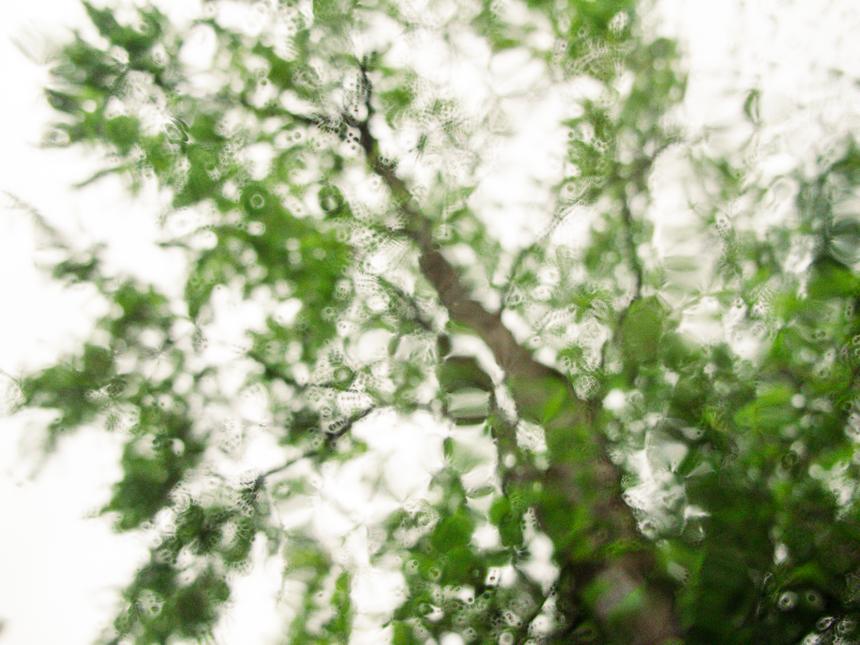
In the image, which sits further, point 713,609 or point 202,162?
point 202,162

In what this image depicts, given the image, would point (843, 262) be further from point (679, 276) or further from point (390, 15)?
point (390, 15)

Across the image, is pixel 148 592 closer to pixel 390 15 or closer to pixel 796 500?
pixel 796 500

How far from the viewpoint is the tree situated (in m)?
0.90

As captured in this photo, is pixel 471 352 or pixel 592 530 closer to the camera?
pixel 592 530

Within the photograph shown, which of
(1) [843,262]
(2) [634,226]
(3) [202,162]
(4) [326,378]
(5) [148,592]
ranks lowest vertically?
(1) [843,262]

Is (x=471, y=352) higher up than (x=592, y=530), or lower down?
higher up

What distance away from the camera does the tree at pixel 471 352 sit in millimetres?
902

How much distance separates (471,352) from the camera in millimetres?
1492

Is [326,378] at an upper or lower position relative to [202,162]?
lower

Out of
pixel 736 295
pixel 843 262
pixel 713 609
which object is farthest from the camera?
pixel 736 295

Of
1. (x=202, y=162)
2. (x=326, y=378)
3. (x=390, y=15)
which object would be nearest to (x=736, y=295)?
(x=326, y=378)

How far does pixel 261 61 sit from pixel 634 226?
4.10 feet

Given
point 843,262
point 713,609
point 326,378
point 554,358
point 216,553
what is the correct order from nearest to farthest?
point 713,609 < point 843,262 < point 554,358 < point 216,553 < point 326,378

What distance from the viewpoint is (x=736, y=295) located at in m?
1.14
